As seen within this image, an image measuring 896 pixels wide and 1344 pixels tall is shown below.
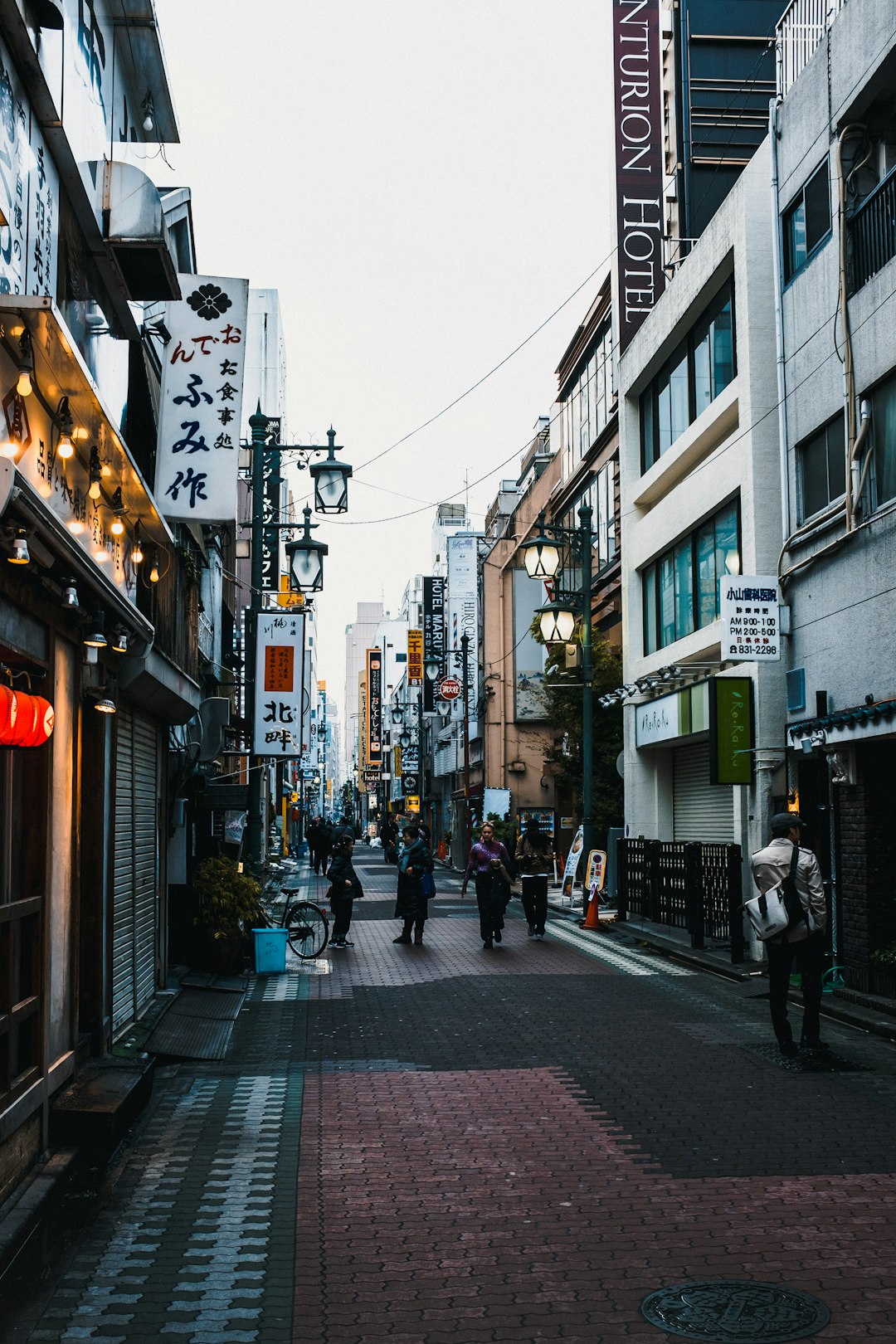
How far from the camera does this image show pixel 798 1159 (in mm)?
7984

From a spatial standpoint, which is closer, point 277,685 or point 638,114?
point 277,685

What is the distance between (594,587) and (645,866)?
1416cm

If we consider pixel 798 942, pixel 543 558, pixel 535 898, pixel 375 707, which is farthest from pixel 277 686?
pixel 375 707

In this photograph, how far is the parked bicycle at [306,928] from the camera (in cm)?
1952

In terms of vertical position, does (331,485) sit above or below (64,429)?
above

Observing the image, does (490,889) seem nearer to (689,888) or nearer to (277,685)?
(689,888)

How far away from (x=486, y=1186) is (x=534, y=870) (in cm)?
1379

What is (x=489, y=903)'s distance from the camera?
21000 millimetres

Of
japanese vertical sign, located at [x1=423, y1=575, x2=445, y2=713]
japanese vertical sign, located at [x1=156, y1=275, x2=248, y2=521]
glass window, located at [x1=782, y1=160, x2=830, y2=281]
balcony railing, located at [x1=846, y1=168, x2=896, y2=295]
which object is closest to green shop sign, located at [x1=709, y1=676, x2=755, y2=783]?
balcony railing, located at [x1=846, y1=168, x2=896, y2=295]

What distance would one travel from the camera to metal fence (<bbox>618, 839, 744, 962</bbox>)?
61.2 feet

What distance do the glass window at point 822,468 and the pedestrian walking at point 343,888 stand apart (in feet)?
28.9

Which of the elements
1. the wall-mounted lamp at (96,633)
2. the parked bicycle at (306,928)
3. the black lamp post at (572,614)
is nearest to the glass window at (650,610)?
the black lamp post at (572,614)

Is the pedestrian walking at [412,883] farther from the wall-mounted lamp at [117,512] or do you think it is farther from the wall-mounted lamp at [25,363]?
the wall-mounted lamp at [25,363]

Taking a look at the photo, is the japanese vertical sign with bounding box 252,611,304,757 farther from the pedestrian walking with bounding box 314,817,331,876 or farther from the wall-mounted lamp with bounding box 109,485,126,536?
the pedestrian walking with bounding box 314,817,331,876
